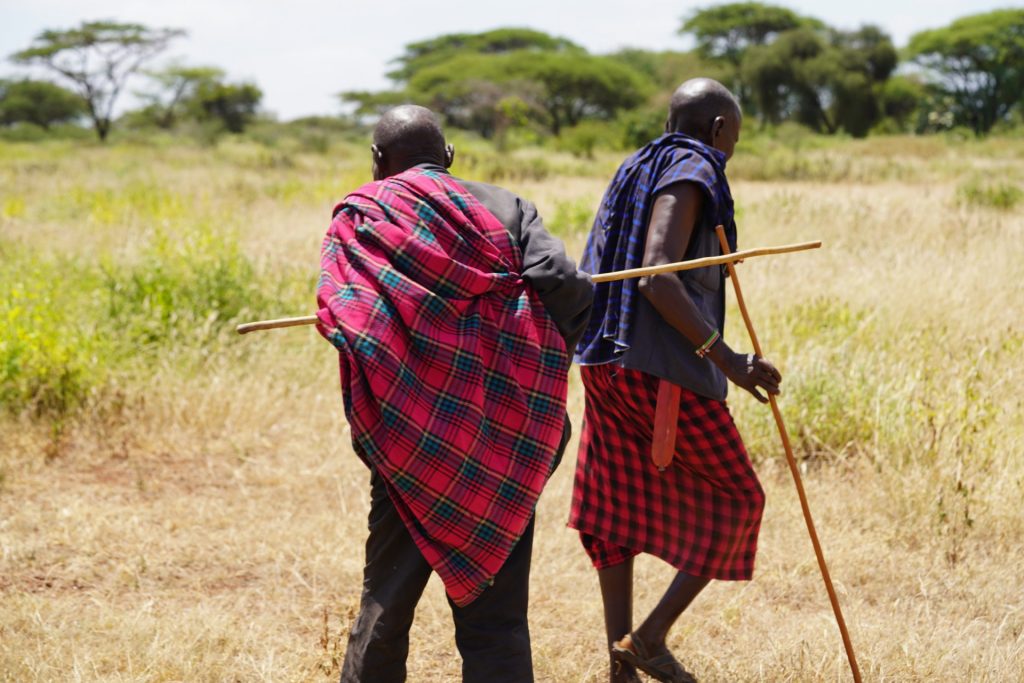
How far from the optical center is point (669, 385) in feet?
8.93

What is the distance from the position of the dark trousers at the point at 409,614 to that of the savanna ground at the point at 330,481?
0.63 m

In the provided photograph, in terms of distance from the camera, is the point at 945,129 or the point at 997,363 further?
the point at 945,129

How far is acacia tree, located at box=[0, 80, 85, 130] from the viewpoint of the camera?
41281mm

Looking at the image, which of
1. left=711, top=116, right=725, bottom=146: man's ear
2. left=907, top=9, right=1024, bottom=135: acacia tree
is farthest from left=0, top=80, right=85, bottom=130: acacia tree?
left=711, top=116, right=725, bottom=146: man's ear

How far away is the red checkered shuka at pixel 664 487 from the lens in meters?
2.79

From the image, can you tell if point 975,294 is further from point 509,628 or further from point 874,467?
point 509,628

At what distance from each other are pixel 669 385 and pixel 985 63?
39292 millimetres

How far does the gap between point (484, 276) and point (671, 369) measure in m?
0.72

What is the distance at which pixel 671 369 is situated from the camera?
2725mm

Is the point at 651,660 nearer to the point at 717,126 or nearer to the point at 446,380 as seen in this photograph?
the point at 446,380

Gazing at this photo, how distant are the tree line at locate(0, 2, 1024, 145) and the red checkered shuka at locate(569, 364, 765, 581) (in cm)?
2914

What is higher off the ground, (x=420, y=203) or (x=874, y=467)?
(x=420, y=203)

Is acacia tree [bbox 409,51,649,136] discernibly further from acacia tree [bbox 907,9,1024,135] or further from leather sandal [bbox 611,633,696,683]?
leather sandal [bbox 611,633,696,683]

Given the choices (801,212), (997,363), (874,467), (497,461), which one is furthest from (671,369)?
(801,212)
